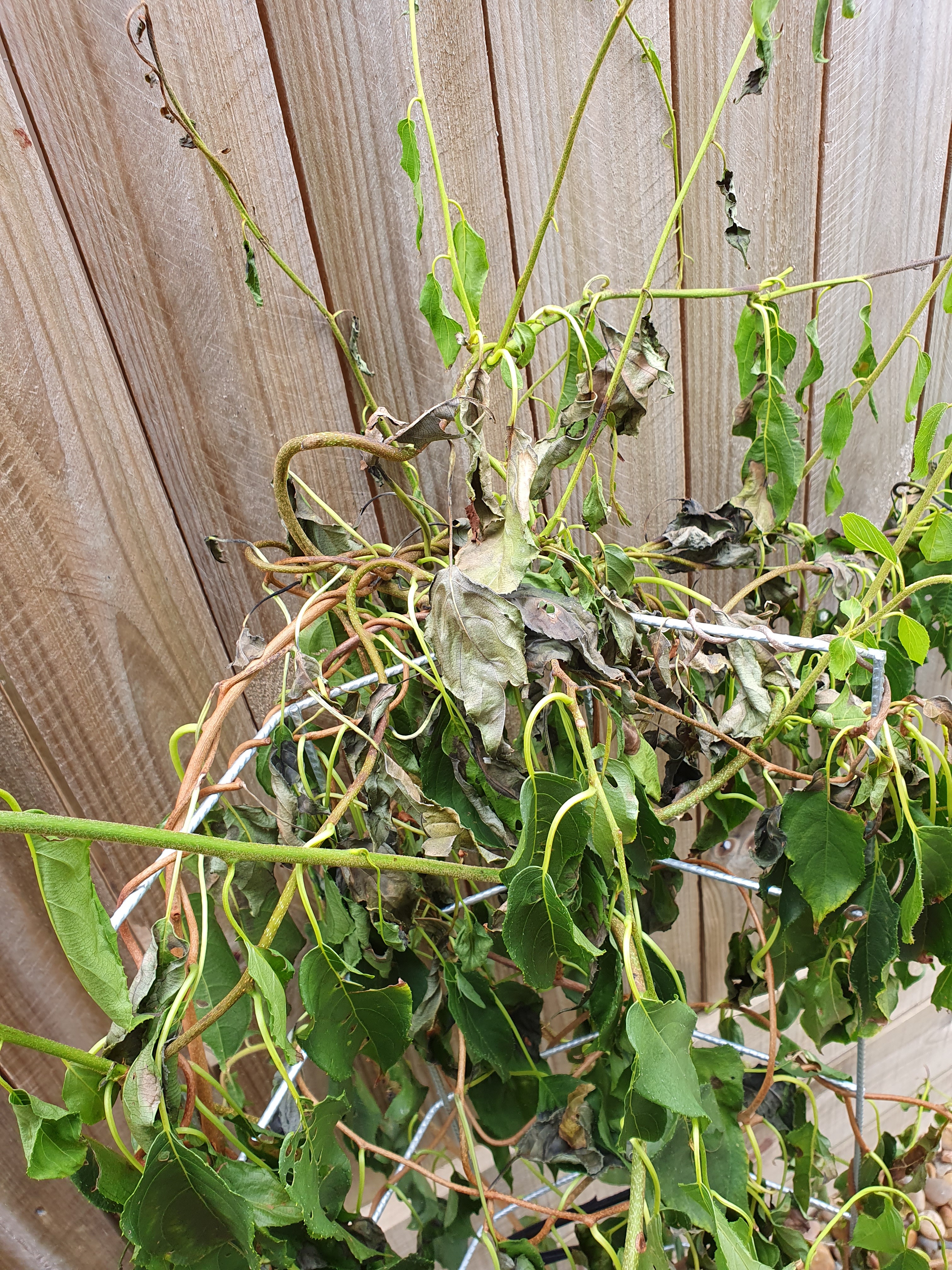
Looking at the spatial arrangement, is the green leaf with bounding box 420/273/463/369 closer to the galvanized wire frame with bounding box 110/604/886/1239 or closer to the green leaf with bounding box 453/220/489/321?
the green leaf with bounding box 453/220/489/321

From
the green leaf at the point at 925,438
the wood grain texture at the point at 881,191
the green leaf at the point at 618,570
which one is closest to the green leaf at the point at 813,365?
the green leaf at the point at 925,438

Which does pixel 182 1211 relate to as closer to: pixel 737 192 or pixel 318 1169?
pixel 318 1169

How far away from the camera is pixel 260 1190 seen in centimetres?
54

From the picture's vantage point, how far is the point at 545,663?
55cm

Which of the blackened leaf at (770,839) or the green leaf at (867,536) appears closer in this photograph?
the green leaf at (867,536)

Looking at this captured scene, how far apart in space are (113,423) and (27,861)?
50 cm

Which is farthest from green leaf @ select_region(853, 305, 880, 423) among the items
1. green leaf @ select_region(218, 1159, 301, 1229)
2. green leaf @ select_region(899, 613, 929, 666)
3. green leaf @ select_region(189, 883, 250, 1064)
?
green leaf @ select_region(218, 1159, 301, 1229)

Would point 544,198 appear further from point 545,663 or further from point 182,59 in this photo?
point 545,663

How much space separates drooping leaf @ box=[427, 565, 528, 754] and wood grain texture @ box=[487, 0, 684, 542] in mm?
575

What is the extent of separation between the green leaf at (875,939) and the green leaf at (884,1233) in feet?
0.94

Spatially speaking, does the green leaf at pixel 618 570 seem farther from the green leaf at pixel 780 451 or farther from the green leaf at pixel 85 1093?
the green leaf at pixel 85 1093

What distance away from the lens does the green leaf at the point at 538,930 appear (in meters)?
0.49

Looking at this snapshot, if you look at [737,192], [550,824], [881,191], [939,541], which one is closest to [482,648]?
[550,824]

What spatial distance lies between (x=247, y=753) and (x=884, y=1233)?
30.3 inches
